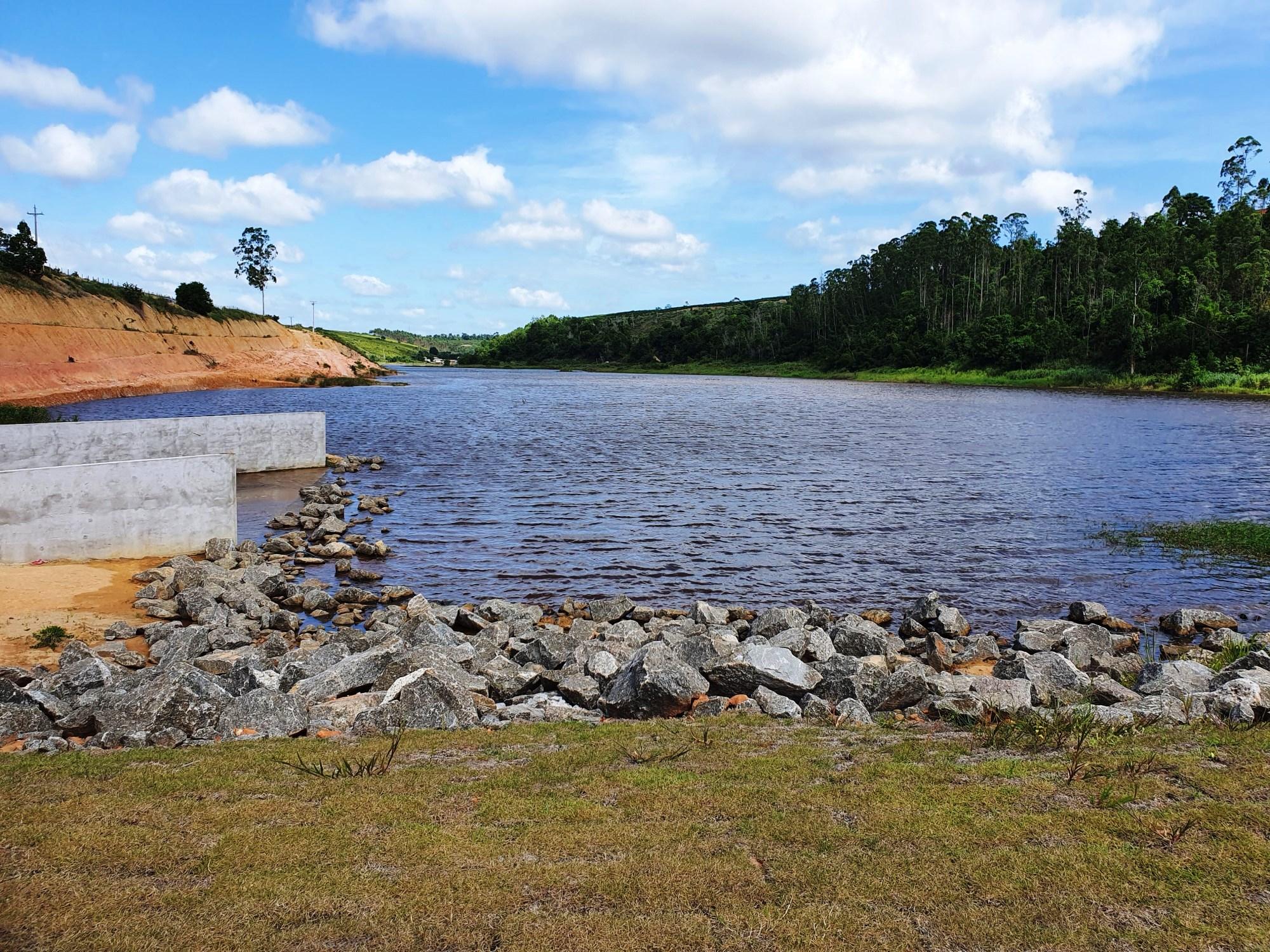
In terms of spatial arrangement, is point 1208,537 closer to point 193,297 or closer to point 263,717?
point 263,717

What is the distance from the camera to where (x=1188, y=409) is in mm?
68188

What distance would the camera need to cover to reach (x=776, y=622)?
49.6 feet

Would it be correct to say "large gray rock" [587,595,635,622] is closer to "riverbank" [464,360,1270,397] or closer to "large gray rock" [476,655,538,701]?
"large gray rock" [476,655,538,701]

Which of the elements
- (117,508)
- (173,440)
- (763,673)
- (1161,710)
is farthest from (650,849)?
(173,440)

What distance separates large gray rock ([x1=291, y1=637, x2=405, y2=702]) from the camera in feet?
34.5

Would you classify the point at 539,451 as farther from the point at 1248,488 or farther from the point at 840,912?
the point at 840,912

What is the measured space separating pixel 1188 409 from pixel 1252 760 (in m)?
72.0

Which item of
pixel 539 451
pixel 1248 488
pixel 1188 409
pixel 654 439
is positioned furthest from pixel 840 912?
pixel 1188 409

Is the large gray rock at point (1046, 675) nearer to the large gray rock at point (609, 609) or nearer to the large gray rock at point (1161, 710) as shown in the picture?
the large gray rock at point (1161, 710)

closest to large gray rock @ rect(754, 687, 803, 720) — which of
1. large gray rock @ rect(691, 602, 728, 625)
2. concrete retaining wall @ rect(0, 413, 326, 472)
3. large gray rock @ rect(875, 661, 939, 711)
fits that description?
large gray rock @ rect(875, 661, 939, 711)

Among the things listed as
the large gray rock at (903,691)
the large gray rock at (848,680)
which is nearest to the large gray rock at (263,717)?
the large gray rock at (848,680)

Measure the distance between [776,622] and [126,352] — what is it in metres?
76.8

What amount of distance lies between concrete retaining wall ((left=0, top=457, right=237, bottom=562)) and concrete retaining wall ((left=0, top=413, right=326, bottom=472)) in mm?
2197

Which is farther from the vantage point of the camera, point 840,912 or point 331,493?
point 331,493
